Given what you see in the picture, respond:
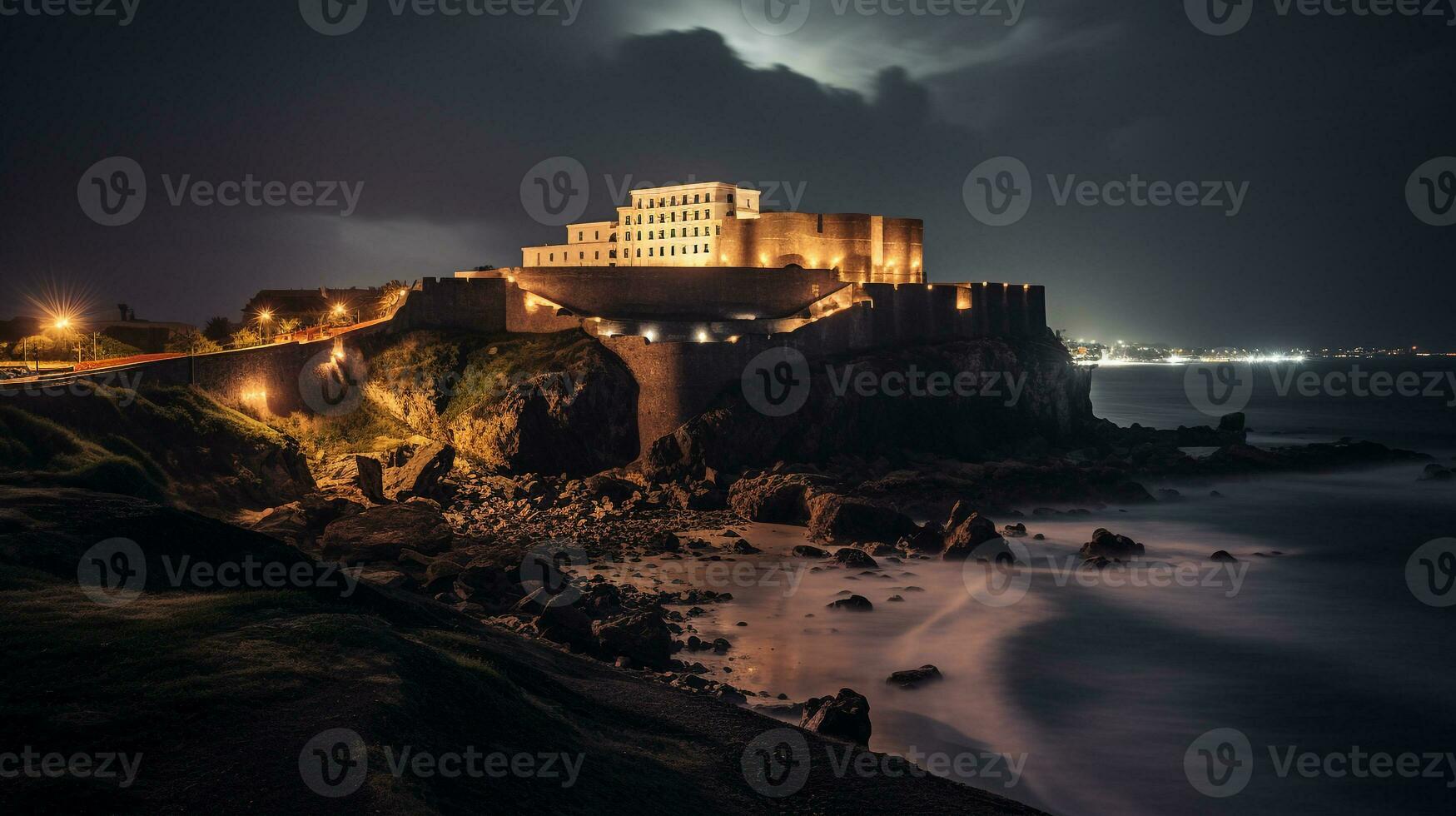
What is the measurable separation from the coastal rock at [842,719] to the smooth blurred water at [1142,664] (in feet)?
2.40

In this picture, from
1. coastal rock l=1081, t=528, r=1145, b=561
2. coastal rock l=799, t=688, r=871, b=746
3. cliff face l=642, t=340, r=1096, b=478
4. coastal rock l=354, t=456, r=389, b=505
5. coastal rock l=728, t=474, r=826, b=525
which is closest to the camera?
coastal rock l=799, t=688, r=871, b=746

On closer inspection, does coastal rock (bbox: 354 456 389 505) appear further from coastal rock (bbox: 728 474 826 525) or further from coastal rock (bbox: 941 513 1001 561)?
coastal rock (bbox: 941 513 1001 561)

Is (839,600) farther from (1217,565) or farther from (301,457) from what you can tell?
(301,457)

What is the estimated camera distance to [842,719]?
14711 mm

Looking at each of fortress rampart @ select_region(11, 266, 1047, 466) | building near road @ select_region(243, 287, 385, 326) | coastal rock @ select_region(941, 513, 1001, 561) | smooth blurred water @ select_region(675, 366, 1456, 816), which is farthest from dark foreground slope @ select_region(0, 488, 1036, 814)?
building near road @ select_region(243, 287, 385, 326)

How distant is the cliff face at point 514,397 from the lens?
3891 cm

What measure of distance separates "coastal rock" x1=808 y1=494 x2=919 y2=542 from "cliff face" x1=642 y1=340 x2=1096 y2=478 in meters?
9.23

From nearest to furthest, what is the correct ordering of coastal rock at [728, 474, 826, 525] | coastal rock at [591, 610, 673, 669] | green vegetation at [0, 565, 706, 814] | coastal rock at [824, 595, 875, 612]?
green vegetation at [0, 565, 706, 814] < coastal rock at [591, 610, 673, 669] < coastal rock at [824, 595, 875, 612] < coastal rock at [728, 474, 826, 525]

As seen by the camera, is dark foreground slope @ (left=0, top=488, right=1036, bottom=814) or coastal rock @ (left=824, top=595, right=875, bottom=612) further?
coastal rock @ (left=824, top=595, right=875, bottom=612)

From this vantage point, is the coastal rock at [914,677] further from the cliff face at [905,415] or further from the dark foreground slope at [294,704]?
the cliff face at [905,415]

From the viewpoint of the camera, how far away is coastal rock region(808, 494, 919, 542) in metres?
30.3

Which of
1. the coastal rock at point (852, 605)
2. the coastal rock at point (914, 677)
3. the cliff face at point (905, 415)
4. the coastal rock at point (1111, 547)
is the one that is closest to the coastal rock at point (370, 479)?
the cliff face at point (905, 415)

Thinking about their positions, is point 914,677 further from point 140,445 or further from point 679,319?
point 679,319

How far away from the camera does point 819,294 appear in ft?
161
